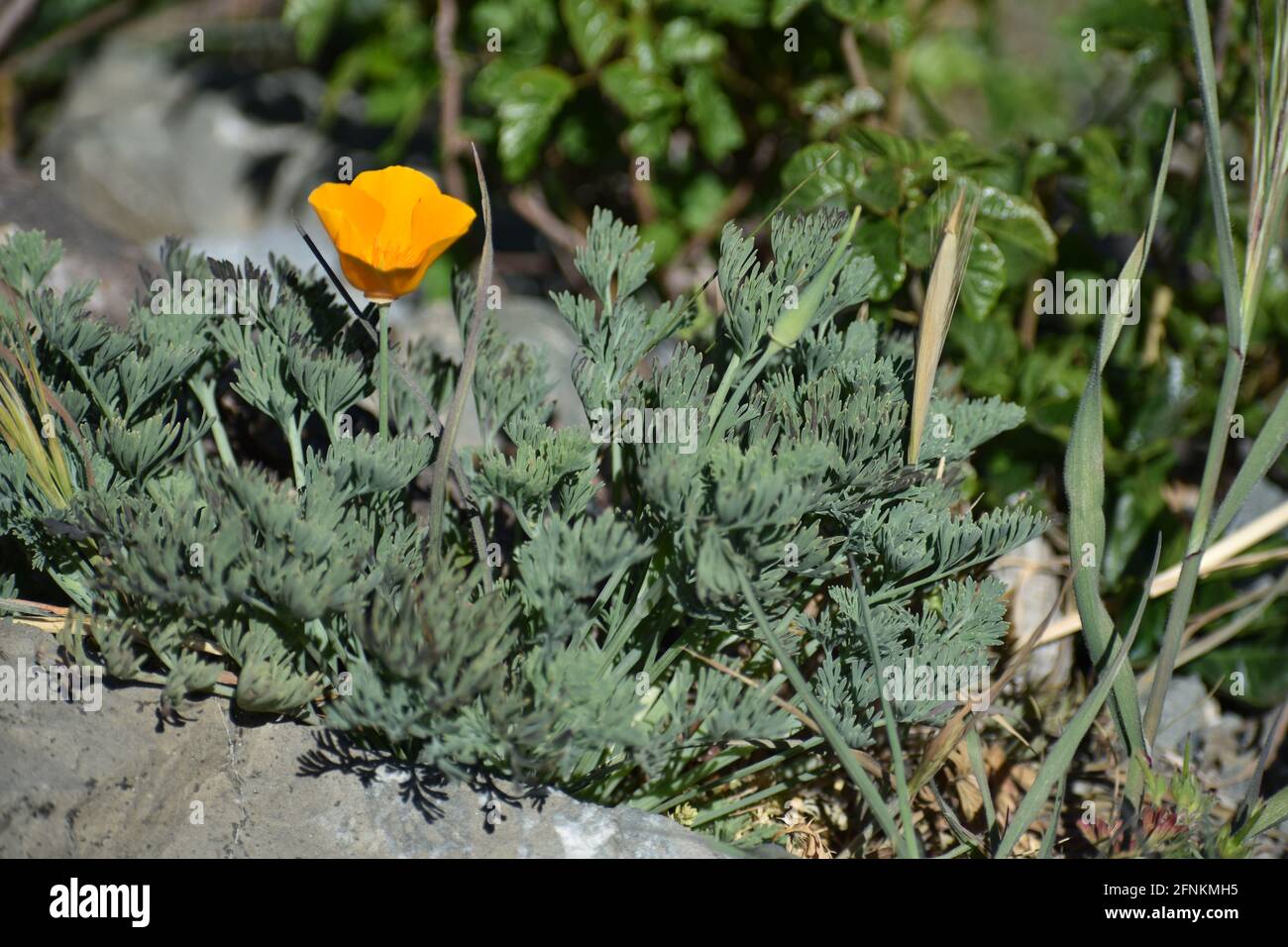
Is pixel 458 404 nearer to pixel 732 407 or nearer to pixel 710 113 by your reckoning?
pixel 732 407

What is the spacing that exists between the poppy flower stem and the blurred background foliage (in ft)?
2.40

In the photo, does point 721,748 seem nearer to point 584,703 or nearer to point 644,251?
point 584,703

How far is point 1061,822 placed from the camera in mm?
2150

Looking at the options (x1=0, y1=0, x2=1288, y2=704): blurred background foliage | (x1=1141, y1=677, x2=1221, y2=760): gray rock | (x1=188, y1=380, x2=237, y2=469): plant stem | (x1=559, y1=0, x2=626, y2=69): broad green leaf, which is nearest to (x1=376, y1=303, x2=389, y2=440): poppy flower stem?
(x1=188, y1=380, x2=237, y2=469): plant stem

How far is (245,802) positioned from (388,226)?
903mm

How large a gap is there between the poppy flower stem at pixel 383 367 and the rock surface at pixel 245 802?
0.48 m

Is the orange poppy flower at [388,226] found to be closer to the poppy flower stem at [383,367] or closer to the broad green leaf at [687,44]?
the poppy flower stem at [383,367]

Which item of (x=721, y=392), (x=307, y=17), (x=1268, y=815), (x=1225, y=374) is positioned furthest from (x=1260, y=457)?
(x=307, y=17)

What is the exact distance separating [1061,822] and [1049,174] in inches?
61.2

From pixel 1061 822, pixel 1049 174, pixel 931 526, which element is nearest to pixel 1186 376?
pixel 1049 174

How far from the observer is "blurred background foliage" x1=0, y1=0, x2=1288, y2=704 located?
2.47m

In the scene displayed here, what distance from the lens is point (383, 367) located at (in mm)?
1680

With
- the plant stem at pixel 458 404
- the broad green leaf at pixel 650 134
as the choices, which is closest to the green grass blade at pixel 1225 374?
the plant stem at pixel 458 404

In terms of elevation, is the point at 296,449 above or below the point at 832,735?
above
